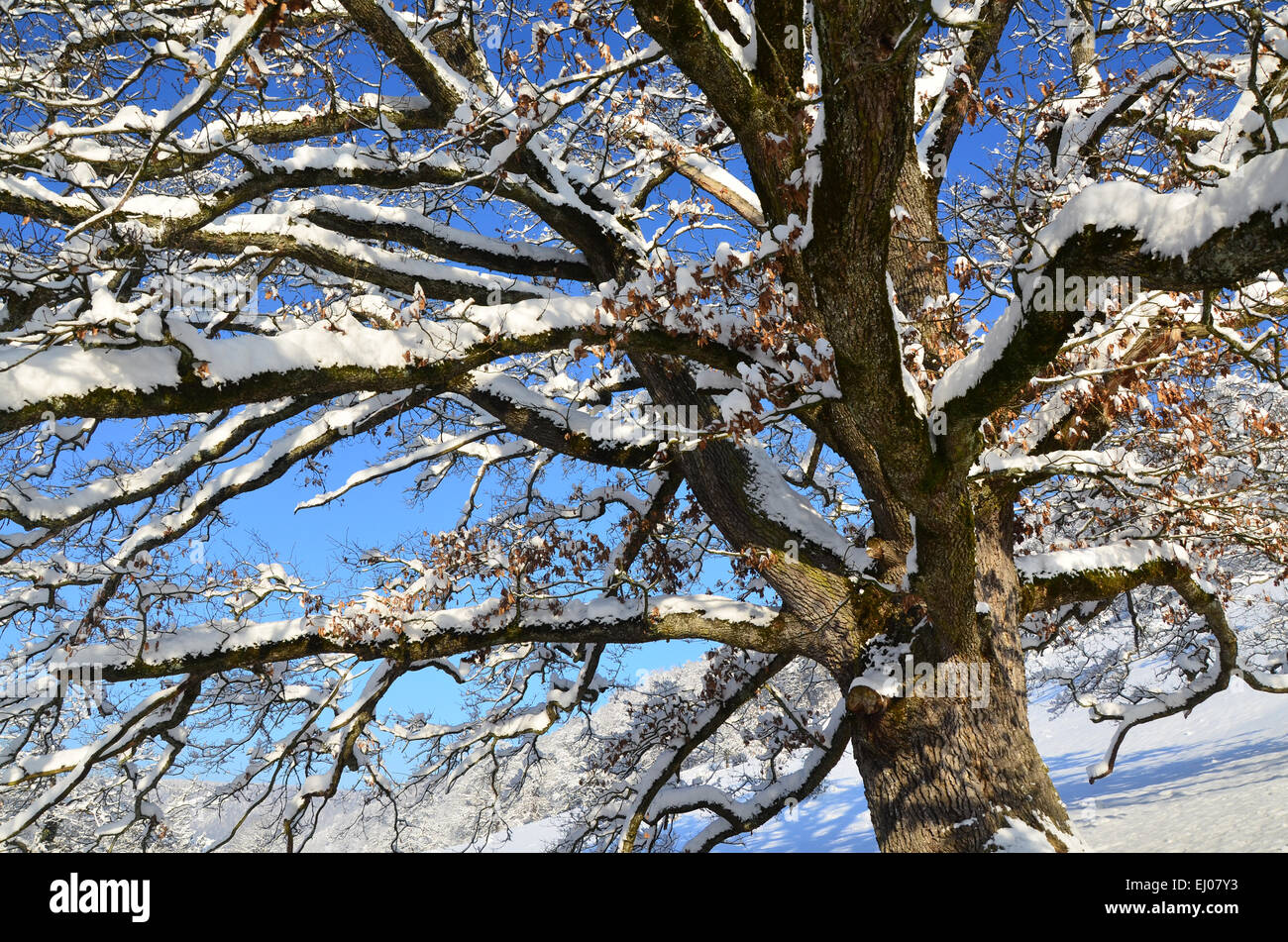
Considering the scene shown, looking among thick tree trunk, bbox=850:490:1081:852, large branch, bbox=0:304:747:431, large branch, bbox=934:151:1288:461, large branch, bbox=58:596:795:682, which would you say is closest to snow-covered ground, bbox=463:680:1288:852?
thick tree trunk, bbox=850:490:1081:852

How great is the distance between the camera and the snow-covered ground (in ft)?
55.5

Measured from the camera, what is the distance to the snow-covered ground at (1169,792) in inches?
666

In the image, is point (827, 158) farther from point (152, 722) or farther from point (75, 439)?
point (75, 439)

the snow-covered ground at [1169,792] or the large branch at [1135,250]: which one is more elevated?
the large branch at [1135,250]

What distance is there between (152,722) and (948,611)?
20.5ft

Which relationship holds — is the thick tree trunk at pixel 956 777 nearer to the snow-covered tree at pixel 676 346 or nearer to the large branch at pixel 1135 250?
the snow-covered tree at pixel 676 346

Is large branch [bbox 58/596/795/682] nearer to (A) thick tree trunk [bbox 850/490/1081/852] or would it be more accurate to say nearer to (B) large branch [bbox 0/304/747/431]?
(A) thick tree trunk [bbox 850/490/1081/852]

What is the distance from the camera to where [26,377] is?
3506 mm

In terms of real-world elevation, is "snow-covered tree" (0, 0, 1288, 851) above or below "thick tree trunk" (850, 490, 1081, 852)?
above

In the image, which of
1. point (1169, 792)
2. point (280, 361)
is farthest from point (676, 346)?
point (1169, 792)

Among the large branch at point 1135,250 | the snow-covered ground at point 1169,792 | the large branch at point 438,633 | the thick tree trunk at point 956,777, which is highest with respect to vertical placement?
the large branch at point 1135,250

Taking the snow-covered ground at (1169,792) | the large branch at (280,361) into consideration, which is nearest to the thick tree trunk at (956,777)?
the large branch at (280,361)

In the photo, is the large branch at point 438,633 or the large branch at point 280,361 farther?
the large branch at point 438,633
